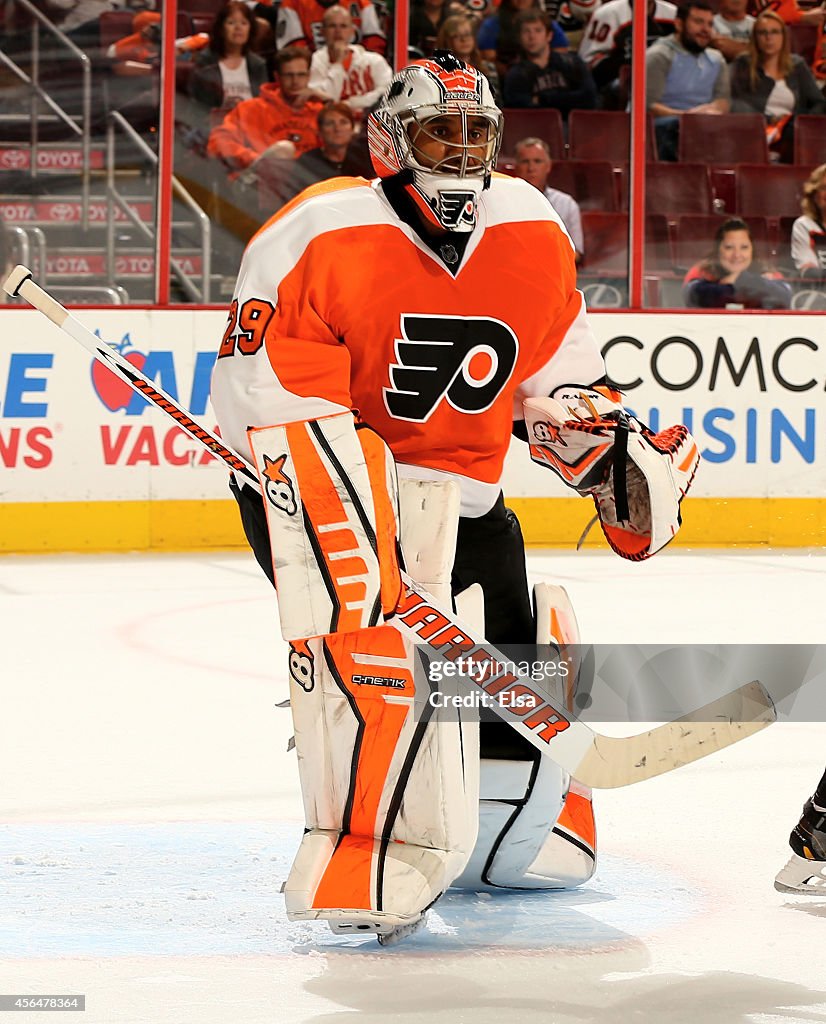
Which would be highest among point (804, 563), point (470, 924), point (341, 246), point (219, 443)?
point (341, 246)

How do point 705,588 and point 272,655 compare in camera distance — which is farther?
point 705,588

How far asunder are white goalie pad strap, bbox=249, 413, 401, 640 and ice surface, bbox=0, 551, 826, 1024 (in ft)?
1.34

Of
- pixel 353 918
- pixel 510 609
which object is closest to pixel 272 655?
pixel 510 609

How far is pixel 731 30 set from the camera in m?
7.06

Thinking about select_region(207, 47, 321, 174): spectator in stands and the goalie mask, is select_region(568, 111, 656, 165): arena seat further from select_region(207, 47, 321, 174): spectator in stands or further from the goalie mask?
the goalie mask

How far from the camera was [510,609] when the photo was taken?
2.32 m

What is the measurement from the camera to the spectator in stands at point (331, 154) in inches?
253

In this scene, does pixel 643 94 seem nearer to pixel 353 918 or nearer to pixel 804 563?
pixel 804 563

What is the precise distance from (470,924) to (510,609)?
42 cm

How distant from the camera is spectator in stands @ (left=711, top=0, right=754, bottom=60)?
23.1ft

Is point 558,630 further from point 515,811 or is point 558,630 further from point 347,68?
point 347,68

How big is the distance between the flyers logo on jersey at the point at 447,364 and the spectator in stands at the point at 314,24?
4572 mm

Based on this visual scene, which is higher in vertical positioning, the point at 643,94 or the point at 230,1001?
the point at 643,94

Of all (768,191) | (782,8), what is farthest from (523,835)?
(782,8)
